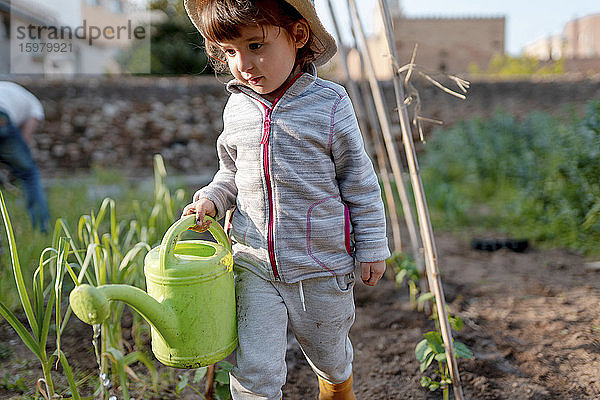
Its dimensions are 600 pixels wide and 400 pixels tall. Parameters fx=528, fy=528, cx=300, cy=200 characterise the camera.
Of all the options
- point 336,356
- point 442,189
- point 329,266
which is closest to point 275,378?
point 336,356

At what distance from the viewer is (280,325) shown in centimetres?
134

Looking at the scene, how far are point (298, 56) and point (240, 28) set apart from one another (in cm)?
23

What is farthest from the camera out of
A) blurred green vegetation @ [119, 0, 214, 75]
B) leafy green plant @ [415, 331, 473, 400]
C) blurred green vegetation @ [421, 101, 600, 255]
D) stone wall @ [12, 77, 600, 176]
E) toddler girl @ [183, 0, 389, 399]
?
blurred green vegetation @ [119, 0, 214, 75]

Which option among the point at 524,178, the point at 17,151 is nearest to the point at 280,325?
the point at 17,151

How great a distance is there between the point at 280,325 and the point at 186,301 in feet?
0.91

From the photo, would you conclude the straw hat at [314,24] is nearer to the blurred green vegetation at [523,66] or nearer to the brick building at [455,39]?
the blurred green vegetation at [523,66]

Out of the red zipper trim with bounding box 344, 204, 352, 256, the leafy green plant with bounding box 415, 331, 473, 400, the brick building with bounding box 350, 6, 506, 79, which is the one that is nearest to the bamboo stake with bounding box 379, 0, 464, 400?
the leafy green plant with bounding box 415, 331, 473, 400

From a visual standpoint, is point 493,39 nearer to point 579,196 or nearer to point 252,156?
point 579,196

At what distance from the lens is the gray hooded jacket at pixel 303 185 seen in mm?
1302

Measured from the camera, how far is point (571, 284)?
8.80 feet

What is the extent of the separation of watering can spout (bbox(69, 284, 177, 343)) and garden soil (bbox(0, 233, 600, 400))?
0.62 meters

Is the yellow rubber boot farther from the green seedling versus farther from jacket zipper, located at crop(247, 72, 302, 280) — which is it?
the green seedling

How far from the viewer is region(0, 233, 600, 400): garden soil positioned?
1.73 m

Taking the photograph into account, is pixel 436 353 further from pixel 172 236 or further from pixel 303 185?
pixel 172 236
